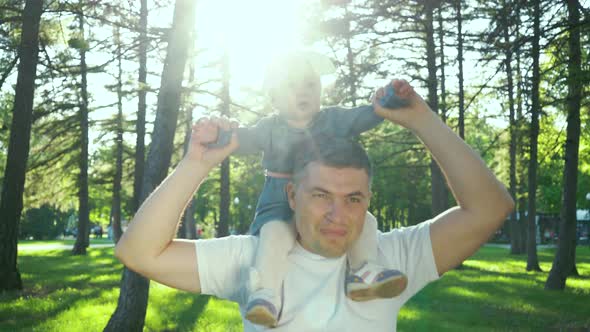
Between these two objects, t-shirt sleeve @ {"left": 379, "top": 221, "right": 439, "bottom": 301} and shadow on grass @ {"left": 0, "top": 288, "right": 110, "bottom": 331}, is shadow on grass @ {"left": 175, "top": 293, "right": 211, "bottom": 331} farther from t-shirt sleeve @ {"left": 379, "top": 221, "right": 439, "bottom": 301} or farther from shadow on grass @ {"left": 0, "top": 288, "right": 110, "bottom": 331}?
t-shirt sleeve @ {"left": 379, "top": 221, "right": 439, "bottom": 301}

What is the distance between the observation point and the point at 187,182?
255 cm

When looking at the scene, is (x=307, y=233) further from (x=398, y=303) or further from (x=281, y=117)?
(x=281, y=117)

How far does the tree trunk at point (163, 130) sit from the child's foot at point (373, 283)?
601 centimetres

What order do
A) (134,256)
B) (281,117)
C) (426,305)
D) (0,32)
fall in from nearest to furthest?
(134,256) → (281,117) → (426,305) → (0,32)

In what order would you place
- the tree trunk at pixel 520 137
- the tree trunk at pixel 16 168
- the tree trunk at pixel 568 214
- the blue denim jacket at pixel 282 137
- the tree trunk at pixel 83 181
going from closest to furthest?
the blue denim jacket at pixel 282 137
the tree trunk at pixel 520 137
the tree trunk at pixel 16 168
the tree trunk at pixel 568 214
the tree trunk at pixel 83 181

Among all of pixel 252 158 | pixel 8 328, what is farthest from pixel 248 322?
pixel 252 158

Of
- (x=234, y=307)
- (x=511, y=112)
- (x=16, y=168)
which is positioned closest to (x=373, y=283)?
(x=234, y=307)

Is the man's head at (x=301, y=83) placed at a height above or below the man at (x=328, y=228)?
above

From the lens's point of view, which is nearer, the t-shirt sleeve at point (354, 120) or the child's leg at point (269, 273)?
the child's leg at point (269, 273)

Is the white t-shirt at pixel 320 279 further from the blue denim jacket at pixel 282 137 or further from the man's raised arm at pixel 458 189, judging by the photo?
the blue denim jacket at pixel 282 137

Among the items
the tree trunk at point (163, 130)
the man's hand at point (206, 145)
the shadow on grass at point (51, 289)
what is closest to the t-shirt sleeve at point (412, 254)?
the man's hand at point (206, 145)

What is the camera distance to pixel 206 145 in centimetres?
266

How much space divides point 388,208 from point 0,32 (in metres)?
41.4

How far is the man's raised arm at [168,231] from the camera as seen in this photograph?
2494 mm
